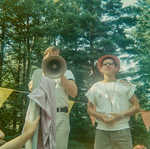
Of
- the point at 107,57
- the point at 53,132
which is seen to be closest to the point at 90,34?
the point at 107,57

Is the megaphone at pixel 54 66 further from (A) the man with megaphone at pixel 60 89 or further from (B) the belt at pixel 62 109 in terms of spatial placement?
(B) the belt at pixel 62 109

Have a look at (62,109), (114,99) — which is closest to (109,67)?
(114,99)

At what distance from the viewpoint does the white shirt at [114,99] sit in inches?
111

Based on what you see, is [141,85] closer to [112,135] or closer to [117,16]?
[117,16]

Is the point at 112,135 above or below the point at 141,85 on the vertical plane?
below

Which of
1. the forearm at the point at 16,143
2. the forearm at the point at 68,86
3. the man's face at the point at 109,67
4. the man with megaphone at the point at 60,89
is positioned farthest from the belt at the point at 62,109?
the forearm at the point at 16,143

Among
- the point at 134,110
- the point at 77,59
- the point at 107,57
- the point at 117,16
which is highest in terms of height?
the point at 117,16

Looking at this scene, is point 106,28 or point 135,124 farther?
point 106,28

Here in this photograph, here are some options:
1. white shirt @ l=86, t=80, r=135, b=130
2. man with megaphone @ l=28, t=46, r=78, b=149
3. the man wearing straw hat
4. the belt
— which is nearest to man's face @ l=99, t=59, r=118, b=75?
the man wearing straw hat

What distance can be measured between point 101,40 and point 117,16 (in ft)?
5.79

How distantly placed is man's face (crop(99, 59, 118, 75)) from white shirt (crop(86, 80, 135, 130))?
0.13 metres

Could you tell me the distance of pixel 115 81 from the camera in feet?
9.94

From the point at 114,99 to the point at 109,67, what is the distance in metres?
0.40

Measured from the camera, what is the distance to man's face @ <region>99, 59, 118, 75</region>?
3.02 metres
